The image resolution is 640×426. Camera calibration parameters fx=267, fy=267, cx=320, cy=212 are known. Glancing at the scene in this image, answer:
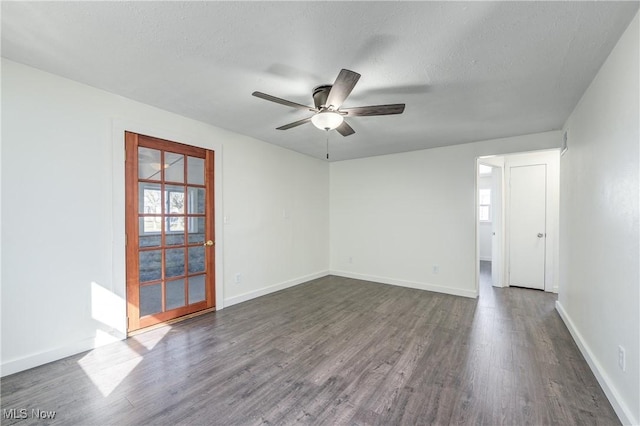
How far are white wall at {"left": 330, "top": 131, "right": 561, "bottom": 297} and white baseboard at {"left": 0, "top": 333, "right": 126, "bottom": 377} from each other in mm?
3955

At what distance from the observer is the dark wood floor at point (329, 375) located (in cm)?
172

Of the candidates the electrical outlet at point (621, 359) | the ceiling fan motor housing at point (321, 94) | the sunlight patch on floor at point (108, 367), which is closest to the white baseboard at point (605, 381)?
the electrical outlet at point (621, 359)

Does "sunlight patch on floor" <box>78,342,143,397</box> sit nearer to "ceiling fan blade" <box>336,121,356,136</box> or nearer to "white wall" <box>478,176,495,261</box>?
"ceiling fan blade" <box>336,121,356,136</box>

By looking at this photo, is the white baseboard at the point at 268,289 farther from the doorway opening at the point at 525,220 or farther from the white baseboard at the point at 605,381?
the white baseboard at the point at 605,381

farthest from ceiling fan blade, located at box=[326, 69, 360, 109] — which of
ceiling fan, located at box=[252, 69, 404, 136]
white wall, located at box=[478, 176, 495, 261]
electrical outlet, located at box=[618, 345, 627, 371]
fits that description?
white wall, located at box=[478, 176, 495, 261]

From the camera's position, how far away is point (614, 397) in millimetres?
1743

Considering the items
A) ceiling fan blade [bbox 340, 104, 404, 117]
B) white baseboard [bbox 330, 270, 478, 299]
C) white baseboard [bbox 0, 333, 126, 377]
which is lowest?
white baseboard [bbox 330, 270, 478, 299]

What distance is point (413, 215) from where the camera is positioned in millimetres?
4762

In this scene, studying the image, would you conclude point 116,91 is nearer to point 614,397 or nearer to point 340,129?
point 340,129

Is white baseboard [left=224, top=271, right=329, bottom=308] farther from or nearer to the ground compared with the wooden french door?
nearer to the ground

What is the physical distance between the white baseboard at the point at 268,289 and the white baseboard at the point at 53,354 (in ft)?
4.22

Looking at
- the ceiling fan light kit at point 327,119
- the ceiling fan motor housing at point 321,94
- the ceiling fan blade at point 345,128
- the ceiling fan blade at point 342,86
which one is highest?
the ceiling fan motor housing at point 321,94

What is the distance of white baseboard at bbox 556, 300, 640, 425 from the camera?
5.20ft

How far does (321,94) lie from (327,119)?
0.24 meters
